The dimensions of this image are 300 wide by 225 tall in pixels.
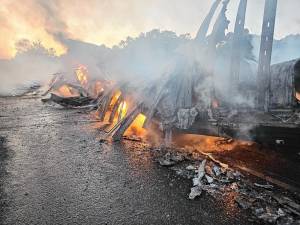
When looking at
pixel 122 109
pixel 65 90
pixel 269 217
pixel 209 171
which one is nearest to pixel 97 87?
pixel 65 90

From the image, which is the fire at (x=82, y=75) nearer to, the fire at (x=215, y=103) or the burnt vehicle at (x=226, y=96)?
the burnt vehicle at (x=226, y=96)

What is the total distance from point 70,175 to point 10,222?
1.90 metres

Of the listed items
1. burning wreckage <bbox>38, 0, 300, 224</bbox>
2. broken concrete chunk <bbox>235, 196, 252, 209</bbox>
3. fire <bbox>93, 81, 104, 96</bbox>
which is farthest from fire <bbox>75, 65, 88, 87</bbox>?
broken concrete chunk <bbox>235, 196, 252, 209</bbox>

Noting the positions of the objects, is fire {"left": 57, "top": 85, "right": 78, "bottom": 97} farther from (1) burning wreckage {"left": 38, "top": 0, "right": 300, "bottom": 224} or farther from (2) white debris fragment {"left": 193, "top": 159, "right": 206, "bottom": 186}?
(2) white debris fragment {"left": 193, "top": 159, "right": 206, "bottom": 186}

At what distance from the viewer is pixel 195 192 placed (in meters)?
4.92

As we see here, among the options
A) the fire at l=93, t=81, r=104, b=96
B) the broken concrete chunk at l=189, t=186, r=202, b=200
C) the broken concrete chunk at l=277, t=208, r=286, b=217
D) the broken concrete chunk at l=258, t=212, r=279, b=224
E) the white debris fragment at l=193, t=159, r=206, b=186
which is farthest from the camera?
the fire at l=93, t=81, r=104, b=96

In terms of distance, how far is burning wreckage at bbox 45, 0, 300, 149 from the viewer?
7105 millimetres

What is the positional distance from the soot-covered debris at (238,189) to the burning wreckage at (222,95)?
1.71 m

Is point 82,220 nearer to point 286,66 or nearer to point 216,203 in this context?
point 216,203

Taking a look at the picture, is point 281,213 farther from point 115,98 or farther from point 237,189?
point 115,98

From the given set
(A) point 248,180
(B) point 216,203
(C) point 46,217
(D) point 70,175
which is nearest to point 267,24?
(A) point 248,180

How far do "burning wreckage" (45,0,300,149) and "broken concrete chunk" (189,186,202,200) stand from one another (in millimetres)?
2915

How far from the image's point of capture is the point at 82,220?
13.6 ft

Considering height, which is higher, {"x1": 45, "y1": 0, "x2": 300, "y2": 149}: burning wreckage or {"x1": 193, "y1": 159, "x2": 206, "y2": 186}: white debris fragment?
{"x1": 45, "y1": 0, "x2": 300, "y2": 149}: burning wreckage
